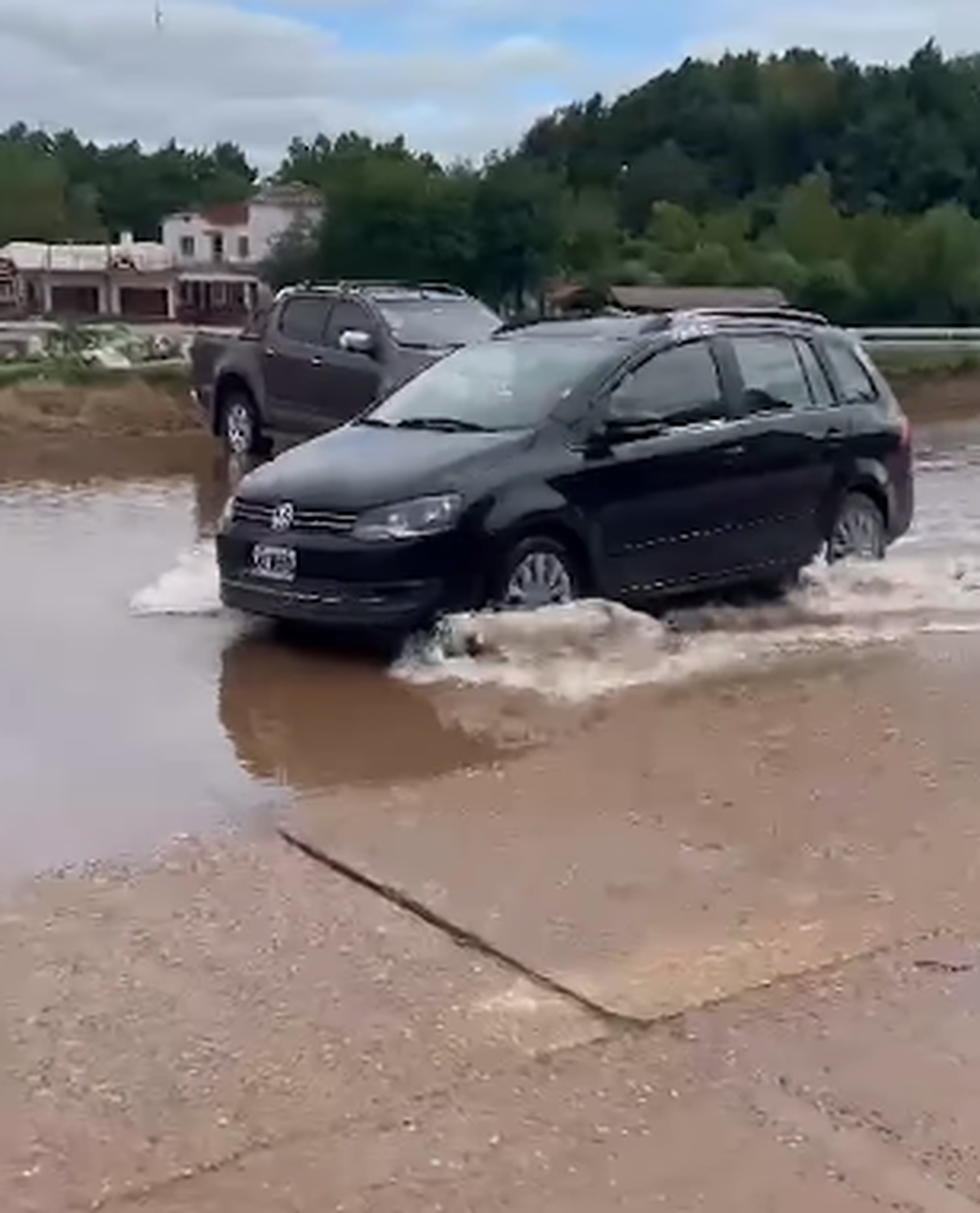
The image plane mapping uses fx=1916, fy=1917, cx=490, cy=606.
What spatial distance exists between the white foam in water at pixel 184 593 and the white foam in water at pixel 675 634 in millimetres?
1828

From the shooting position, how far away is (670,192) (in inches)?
3632

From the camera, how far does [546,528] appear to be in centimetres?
947

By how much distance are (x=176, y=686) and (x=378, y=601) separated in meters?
1.02

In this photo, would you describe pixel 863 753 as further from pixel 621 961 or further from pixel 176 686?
pixel 176 686

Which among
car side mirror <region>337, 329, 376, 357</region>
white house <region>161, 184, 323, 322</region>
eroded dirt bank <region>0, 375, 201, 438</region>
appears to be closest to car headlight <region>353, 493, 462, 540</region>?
car side mirror <region>337, 329, 376, 357</region>

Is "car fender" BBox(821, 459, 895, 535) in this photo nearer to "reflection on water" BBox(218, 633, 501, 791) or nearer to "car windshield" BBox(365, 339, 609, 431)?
"car windshield" BBox(365, 339, 609, 431)

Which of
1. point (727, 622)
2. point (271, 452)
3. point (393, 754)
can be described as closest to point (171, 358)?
point (271, 452)

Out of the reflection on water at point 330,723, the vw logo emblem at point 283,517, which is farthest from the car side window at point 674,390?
the reflection on water at point 330,723

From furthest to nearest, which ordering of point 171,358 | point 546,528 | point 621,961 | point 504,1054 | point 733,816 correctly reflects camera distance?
point 171,358 < point 546,528 < point 733,816 < point 621,961 < point 504,1054

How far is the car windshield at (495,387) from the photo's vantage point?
9898mm

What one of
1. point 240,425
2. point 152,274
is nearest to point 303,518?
point 240,425

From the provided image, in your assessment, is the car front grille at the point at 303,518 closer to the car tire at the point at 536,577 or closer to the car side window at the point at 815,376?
the car tire at the point at 536,577

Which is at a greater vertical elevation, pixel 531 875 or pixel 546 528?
pixel 546 528

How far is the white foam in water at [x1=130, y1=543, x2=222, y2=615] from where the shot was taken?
10578mm
